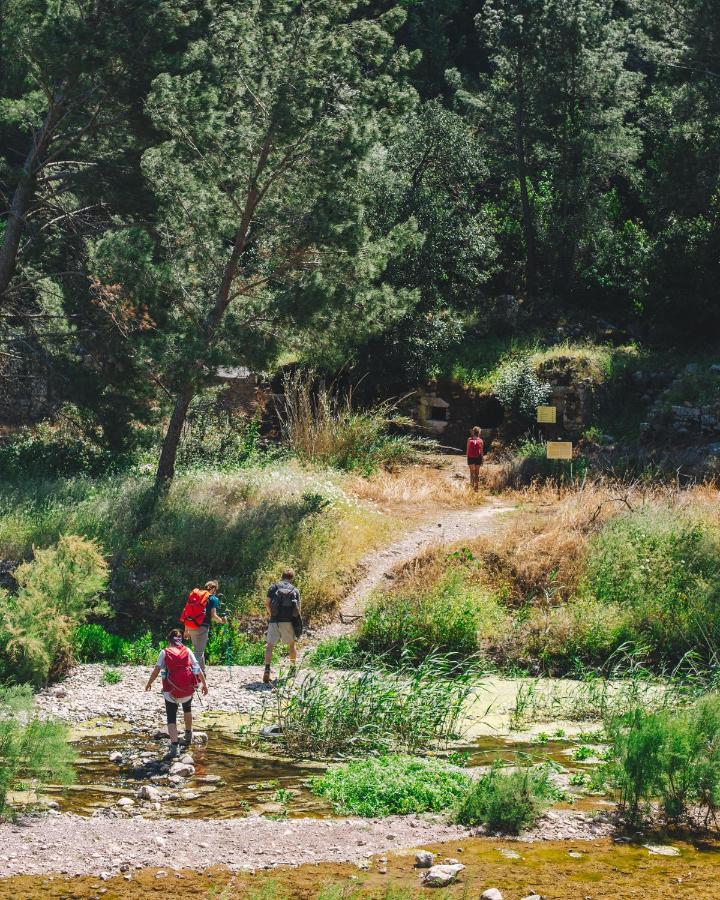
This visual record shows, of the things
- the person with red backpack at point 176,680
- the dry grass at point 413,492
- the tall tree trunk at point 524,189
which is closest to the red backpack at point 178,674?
the person with red backpack at point 176,680

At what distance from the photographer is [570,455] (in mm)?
22938

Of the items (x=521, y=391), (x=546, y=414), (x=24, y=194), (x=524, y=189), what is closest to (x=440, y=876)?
(x=546, y=414)

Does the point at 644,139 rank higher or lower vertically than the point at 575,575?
higher

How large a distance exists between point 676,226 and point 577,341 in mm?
3965

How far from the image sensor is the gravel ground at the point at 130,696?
13.8 m

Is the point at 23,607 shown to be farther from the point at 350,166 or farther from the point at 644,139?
the point at 644,139

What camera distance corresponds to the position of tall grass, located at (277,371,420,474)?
2397cm

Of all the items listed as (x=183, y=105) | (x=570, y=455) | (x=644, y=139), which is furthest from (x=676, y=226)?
(x=183, y=105)

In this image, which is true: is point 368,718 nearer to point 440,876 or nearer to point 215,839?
point 215,839

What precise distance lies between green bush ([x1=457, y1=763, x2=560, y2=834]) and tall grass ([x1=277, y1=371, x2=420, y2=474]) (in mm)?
13631

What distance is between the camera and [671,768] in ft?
33.8

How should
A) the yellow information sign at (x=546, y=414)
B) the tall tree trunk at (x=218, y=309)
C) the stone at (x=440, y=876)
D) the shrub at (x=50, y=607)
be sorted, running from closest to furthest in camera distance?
1. the stone at (x=440, y=876)
2. the shrub at (x=50, y=607)
3. the tall tree trunk at (x=218, y=309)
4. the yellow information sign at (x=546, y=414)

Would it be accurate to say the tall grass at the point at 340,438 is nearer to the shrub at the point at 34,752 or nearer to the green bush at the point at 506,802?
the shrub at the point at 34,752

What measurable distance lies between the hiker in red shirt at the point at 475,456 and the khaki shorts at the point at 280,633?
895 cm
